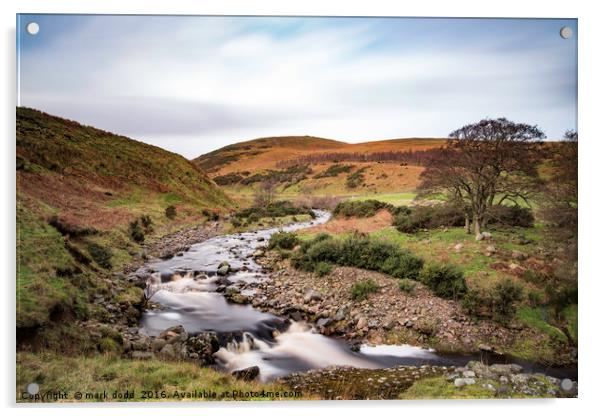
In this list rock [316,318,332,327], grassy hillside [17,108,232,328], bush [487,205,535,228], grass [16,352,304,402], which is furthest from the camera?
rock [316,318,332,327]

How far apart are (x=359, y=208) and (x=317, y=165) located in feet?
3.20

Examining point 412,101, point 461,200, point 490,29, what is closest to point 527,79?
point 490,29

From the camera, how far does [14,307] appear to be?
200 inches

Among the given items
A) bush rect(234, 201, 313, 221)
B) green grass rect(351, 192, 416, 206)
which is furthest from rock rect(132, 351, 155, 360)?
green grass rect(351, 192, 416, 206)

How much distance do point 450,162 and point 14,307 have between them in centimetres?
643

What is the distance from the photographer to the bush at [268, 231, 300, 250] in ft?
19.7

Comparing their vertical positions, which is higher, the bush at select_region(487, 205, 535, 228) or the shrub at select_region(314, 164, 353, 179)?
the shrub at select_region(314, 164, 353, 179)

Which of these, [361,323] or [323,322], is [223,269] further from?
[361,323]

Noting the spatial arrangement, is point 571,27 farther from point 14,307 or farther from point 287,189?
point 14,307

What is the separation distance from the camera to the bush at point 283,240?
600 cm

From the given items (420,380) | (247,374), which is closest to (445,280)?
(420,380)

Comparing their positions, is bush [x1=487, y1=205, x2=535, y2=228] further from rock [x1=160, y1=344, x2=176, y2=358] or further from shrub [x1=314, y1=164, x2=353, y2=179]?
rock [x1=160, y1=344, x2=176, y2=358]

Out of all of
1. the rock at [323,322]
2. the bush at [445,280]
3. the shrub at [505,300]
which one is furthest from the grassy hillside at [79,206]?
the shrub at [505,300]

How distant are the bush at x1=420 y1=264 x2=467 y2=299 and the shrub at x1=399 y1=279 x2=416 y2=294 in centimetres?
19
